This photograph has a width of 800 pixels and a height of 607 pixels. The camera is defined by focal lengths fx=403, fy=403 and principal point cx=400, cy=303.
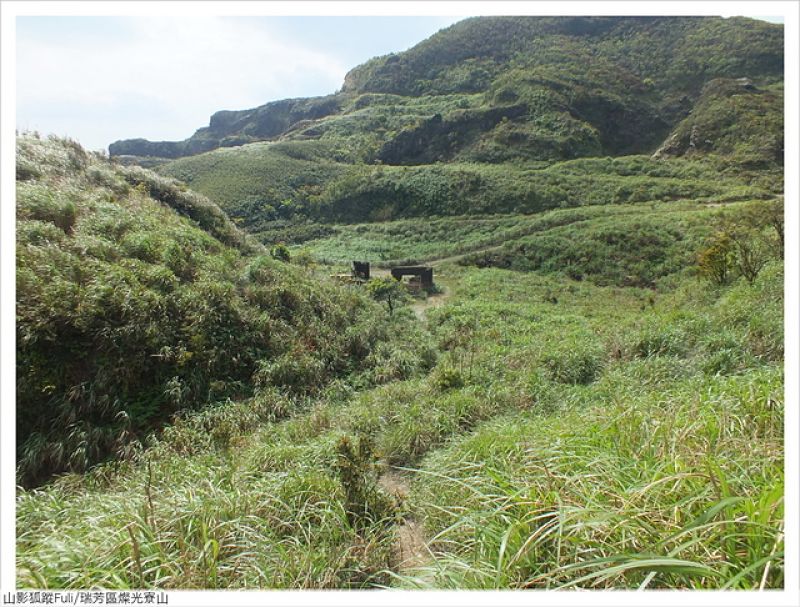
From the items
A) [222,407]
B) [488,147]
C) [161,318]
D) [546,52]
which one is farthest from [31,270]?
[546,52]

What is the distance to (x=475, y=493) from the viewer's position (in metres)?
2.88

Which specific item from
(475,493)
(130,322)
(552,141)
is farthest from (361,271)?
(552,141)

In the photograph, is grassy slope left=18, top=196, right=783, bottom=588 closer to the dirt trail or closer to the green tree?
the dirt trail

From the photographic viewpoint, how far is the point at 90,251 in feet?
20.0

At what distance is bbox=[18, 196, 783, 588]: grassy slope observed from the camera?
6.51 ft

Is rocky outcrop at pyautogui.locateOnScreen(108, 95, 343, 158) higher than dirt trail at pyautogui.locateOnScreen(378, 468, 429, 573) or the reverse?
higher

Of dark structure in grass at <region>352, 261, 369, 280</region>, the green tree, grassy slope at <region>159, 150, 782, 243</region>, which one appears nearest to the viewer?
the green tree

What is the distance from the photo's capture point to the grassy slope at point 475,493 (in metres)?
1.98

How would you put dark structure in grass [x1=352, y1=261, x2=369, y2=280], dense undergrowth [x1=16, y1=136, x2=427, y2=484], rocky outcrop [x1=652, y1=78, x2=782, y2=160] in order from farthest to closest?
rocky outcrop [x1=652, y1=78, x2=782, y2=160] < dark structure in grass [x1=352, y1=261, x2=369, y2=280] < dense undergrowth [x1=16, y1=136, x2=427, y2=484]

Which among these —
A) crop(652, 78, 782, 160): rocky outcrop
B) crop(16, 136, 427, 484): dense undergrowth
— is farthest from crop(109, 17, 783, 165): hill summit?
crop(16, 136, 427, 484): dense undergrowth

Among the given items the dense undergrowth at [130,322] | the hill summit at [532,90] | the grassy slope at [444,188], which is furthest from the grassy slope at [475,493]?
the hill summit at [532,90]

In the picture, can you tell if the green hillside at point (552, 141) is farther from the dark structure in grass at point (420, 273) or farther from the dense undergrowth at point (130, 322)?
the dense undergrowth at point (130, 322)

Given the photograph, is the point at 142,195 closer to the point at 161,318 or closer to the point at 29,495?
the point at 161,318

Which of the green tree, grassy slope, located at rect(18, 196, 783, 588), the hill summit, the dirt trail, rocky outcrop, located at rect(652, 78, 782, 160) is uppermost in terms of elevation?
the hill summit
